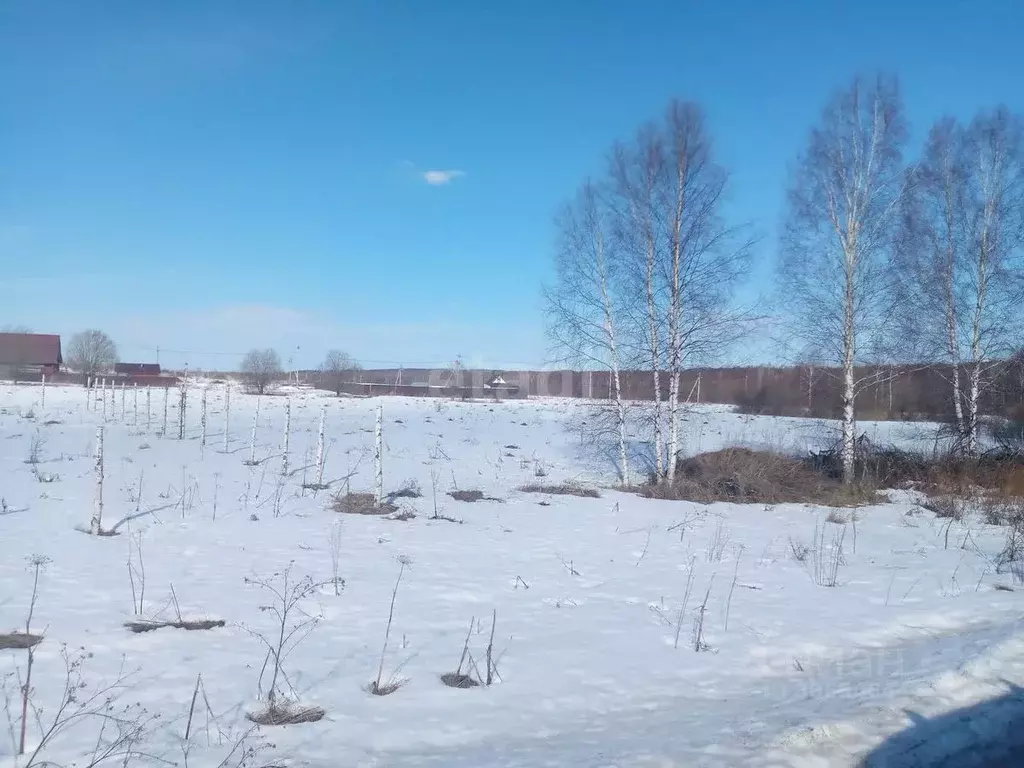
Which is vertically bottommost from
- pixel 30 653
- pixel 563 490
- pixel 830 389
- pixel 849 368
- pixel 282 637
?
pixel 563 490

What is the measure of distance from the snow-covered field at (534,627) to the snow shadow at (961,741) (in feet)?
0.07

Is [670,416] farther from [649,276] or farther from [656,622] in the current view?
[656,622]

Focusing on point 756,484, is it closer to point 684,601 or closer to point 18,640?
point 684,601

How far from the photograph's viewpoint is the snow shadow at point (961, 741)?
4387mm

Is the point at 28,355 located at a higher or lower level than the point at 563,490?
higher

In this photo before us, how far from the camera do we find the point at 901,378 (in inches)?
755

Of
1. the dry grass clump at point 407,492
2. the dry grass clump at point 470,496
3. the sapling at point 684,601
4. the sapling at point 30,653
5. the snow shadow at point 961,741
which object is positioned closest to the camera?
the sapling at point 30,653

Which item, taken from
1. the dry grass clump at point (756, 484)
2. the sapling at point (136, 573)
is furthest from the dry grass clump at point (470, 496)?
the sapling at point (136, 573)

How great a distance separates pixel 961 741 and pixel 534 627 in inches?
131

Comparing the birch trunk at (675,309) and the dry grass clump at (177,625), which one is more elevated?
the birch trunk at (675,309)

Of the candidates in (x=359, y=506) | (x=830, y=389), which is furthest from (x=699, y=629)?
(x=830, y=389)

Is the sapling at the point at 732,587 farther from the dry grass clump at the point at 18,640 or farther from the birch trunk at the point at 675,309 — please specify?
the birch trunk at the point at 675,309

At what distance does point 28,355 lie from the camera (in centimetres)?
6225

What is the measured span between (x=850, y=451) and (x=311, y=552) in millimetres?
13055
